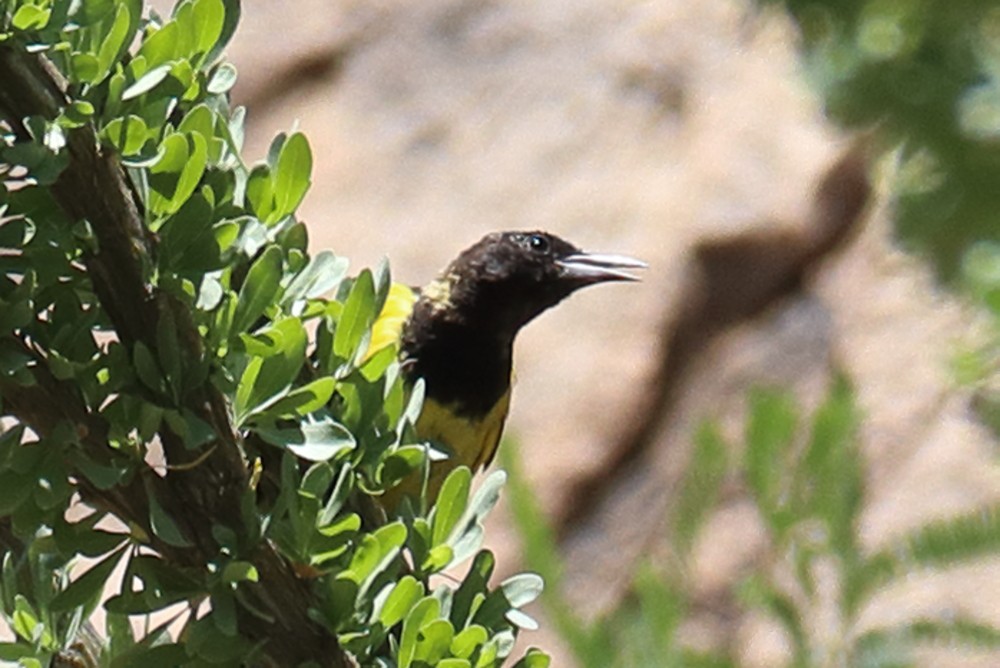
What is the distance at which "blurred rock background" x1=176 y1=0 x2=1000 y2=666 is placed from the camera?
13.0ft

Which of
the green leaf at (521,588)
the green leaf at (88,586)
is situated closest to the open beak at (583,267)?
the green leaf at (521,588)

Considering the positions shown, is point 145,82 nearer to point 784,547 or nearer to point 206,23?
point 206,23

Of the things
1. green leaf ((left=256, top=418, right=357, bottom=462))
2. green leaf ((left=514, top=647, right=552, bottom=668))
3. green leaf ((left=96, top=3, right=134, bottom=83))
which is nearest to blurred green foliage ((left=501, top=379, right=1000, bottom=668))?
green leaf ((left=514, top=647, right=552, bottom=668))

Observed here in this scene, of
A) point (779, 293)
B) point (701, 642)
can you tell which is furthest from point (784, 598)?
point (779, 293)

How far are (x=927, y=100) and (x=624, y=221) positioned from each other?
3.89 meters

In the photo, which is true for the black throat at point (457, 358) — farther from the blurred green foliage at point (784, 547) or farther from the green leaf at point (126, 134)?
the green leaf at point (126, 134)

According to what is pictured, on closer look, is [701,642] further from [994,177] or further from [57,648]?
[994,177]

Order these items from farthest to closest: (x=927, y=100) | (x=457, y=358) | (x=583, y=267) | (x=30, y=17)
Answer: (x=583, y=267) < (x=457, y=358) < (x=30, y=17) < (x=927, y=100)

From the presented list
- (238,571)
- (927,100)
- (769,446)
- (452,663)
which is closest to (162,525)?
(238,571)

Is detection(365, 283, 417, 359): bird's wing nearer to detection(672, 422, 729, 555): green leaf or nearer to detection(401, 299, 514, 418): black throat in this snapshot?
detection(401, 299, 514, 418): black throat

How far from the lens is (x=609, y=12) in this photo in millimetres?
4684

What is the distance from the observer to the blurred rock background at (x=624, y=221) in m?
3.96

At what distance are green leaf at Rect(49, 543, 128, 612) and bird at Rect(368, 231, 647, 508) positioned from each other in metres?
1.13

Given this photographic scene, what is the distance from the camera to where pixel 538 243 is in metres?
2.13
